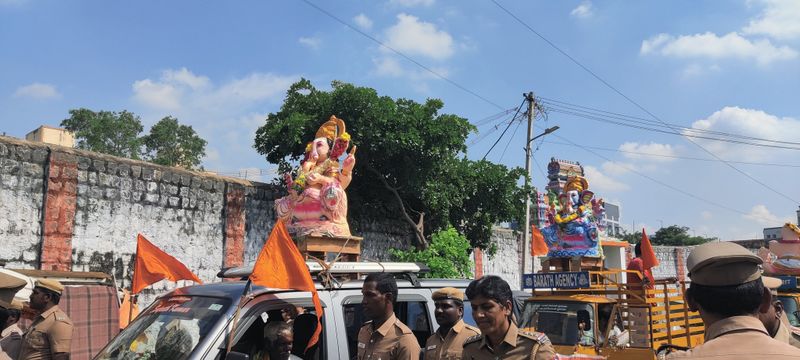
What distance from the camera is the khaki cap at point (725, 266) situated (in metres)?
1.80

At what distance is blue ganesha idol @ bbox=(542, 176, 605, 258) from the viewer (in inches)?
504

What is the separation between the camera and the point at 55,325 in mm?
4242

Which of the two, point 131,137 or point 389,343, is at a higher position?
point 131,137

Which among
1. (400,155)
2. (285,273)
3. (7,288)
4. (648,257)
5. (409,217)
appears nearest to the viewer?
(7,288)

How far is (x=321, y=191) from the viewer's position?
8.88 m

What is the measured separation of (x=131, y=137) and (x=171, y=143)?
5.56 feet

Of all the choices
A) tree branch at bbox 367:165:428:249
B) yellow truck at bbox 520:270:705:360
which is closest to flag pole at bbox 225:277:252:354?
yellow truck at bbox 520:270:705:360

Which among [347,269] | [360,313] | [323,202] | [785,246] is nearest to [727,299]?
[360,313]

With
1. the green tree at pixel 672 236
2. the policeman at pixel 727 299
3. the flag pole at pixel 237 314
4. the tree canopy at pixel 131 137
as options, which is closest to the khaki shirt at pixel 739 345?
the policeman at pixel 727 299

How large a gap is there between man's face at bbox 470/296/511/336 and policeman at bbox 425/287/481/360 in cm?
47

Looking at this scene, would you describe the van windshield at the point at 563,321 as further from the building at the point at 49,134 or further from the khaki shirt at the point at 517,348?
the building at the point at 49,134

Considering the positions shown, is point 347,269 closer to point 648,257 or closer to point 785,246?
point 648,257

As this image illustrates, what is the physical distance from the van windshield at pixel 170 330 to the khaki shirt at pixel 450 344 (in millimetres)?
1282

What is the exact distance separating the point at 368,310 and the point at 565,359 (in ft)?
10.6
